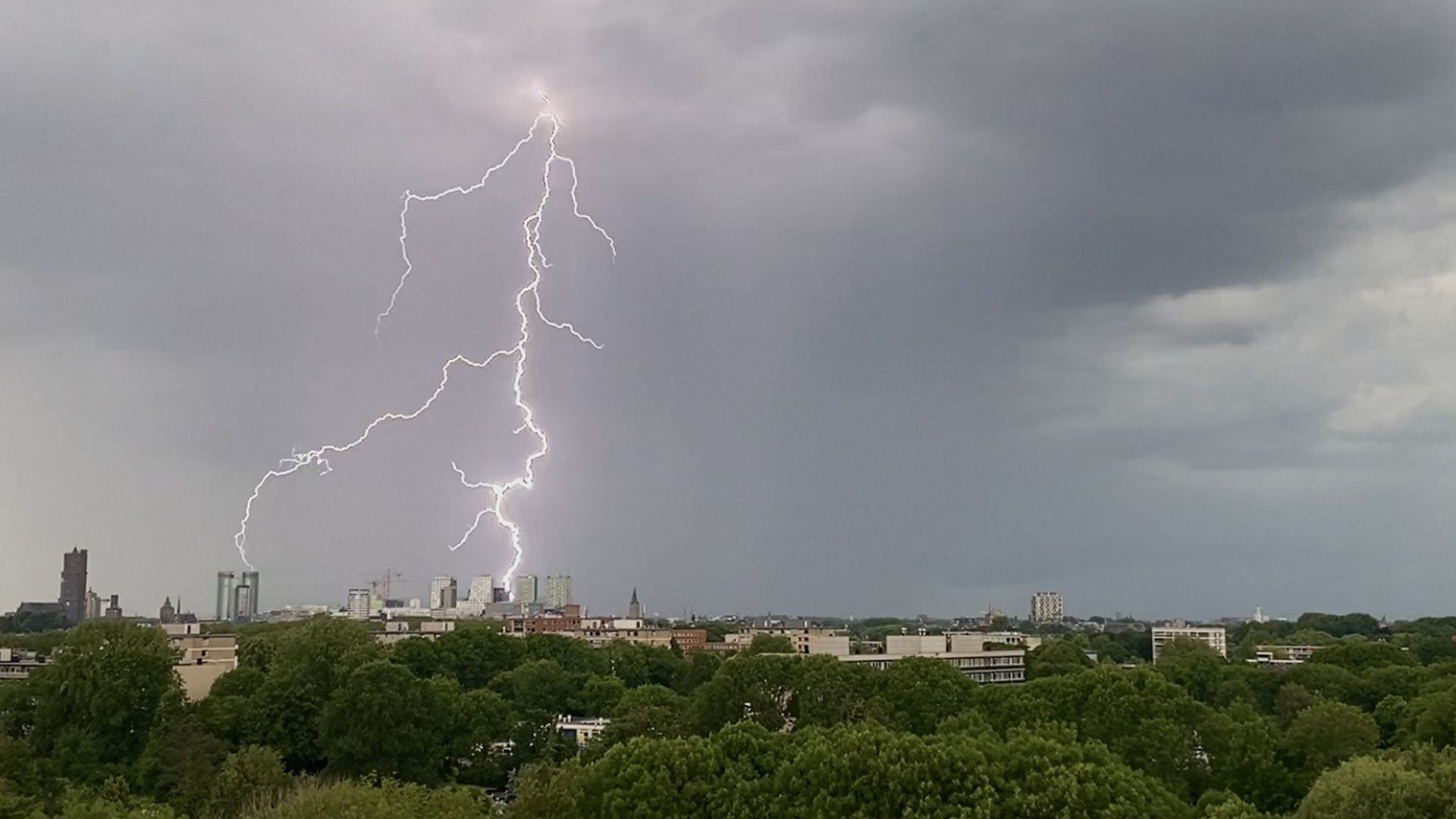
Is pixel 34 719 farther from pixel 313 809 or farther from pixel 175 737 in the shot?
pixel 313 809

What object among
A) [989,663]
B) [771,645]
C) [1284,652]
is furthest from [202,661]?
[1284,652]

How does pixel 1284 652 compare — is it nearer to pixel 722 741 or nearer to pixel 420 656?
pixel 420 656

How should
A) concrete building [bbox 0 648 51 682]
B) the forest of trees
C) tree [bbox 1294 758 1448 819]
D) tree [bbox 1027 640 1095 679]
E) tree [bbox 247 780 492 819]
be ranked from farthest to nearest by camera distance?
1. concrete building [bbox 0 648 51 682]
2. tree [bbox 1027 640 1095 679]
3. the forest of trees
4. tree [bbox 247 780 492 819]
5. tree [bbox 1294 758 1448 819]

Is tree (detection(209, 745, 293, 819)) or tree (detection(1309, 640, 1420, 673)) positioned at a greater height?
tree (detection(1309, 640, 1420, 673))

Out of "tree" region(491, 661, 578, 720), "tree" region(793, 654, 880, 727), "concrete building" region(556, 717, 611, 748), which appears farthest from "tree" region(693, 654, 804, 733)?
"tree" region(491, 661, 578, 720)

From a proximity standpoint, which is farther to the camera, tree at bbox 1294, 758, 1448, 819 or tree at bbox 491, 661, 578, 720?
tree at bbox 491, 661, 578, 720

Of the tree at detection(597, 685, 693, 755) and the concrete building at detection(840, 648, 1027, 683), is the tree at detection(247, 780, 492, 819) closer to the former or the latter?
the tree at detection(597, 685, 693, 755)

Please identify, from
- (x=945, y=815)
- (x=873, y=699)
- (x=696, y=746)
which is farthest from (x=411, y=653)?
(x=945, y=815)
